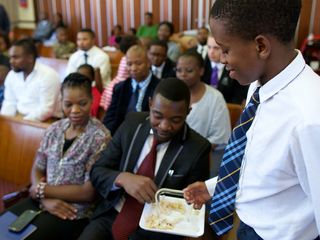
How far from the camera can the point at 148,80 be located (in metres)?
2.84

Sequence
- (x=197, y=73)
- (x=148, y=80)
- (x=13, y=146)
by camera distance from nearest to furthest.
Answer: (x=13, y=146)
(x=197, y=73)
(x=148, y=80)

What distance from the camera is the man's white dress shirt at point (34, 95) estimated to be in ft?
9.95

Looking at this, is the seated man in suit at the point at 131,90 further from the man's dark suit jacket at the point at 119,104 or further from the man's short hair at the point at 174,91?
the man's short hair at the point at 174,91

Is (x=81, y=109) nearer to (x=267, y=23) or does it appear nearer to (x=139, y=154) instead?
(x=139, y=154)

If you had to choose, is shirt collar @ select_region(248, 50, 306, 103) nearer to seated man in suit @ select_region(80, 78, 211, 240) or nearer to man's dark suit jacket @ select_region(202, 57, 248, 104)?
seated man in suit @ select_region(80, 78, 211, 240)

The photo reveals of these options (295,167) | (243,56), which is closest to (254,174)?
(295,167)

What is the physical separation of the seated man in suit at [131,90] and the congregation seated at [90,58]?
129 centimetres

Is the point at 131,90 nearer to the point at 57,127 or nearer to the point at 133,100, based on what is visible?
the point at 133,100

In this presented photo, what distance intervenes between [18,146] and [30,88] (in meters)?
0.92

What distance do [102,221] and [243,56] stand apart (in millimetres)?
1196

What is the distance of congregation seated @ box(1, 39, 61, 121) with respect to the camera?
9.96ft

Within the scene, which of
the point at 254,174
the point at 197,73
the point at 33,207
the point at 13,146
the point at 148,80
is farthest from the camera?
the point at 148,80

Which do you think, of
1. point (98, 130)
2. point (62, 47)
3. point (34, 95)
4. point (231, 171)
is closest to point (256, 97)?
point (231, 171)

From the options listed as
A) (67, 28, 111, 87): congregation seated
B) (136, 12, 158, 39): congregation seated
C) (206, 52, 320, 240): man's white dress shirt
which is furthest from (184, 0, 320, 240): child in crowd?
(136, 12, 158, 39): congregation seated
